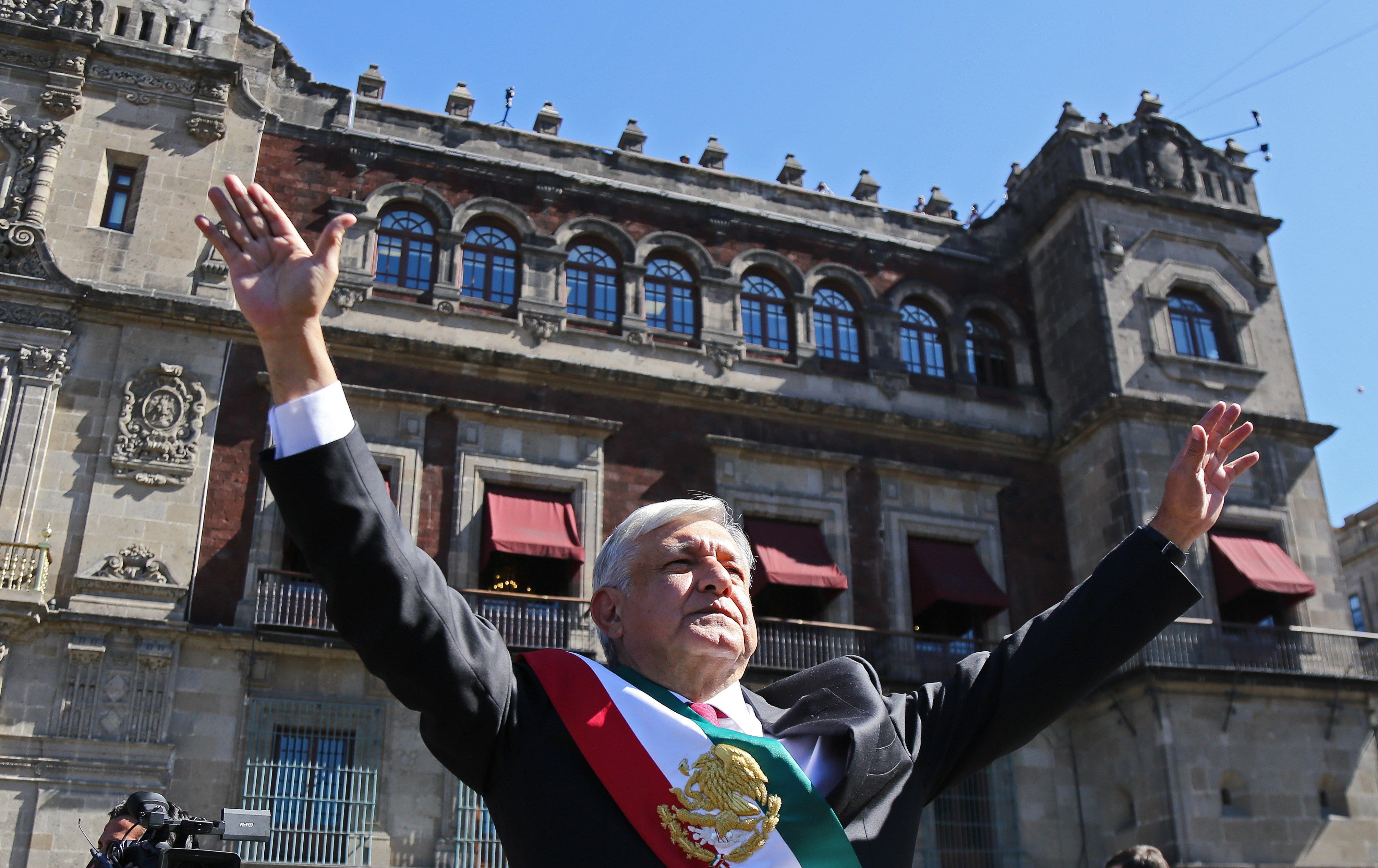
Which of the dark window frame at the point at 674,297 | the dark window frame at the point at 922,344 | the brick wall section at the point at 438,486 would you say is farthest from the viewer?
the dark window frame at the point at 922,344

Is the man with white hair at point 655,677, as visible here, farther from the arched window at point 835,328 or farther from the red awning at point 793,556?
the arched window at point 835,328

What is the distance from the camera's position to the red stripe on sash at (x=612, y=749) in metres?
2.58

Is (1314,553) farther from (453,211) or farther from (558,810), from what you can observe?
(558,810)

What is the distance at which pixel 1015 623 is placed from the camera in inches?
666

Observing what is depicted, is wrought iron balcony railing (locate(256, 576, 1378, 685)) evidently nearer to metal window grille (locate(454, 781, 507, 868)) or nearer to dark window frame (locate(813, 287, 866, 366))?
metal window grille (locate(454, 781, 507, 868))

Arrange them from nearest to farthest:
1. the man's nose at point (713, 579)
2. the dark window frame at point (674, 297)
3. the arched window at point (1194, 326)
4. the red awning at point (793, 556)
→ the man's nose at point (713, 579) < the red awning at point (793, 556) < the dark window frame at point (674, 297) < the arched window at point (1194, 326)

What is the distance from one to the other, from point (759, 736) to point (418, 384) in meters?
13.4

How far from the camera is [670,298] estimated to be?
1775 cm

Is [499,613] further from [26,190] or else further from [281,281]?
[281,281]

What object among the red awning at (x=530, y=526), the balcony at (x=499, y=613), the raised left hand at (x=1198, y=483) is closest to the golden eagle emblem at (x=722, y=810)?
the raised left hand at (x=1198, y=483)

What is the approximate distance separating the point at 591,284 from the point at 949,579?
632 centimetres

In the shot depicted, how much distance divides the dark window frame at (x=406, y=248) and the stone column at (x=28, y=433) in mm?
4015

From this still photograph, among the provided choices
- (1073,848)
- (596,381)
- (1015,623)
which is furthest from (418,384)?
(1073,848)

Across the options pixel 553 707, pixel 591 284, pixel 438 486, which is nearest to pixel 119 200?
pixel 438 486
